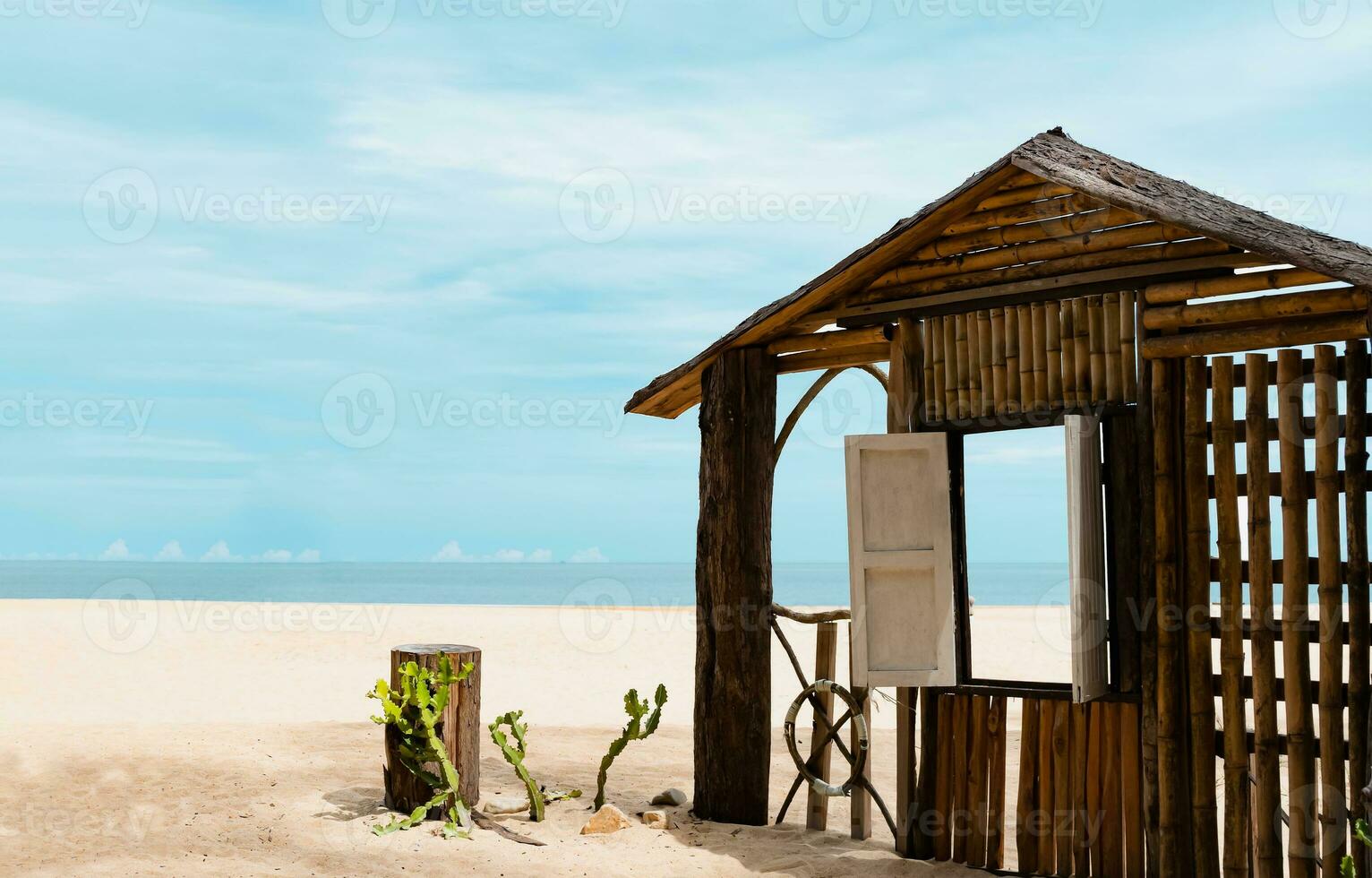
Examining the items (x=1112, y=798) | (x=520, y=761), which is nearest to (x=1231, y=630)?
(x=1112, y=798)

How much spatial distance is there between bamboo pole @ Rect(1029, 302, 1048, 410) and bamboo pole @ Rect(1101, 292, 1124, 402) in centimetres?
32

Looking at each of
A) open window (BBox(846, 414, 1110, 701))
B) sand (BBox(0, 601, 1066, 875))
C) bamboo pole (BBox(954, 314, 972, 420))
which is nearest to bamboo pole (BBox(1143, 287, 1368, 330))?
bamboo pole (BBox(954, 314, 972, 420))

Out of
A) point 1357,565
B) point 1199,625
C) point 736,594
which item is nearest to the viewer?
point 1357,565

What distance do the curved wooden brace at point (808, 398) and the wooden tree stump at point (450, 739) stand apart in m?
2.28

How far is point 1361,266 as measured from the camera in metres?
5.05

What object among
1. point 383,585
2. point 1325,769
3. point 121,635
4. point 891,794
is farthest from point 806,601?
point 1325,769

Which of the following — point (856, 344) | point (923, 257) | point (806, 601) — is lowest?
point (806, 601)

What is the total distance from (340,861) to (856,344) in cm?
399

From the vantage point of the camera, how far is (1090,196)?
585 cm

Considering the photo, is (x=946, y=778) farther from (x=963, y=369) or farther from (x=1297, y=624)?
(x=963, y=369)

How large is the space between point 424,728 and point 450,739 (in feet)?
0.64

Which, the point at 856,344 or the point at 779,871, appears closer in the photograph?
the point at 779,871

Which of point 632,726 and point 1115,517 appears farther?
point 632,726

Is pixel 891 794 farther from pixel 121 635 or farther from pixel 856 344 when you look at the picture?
pixel 121 635
